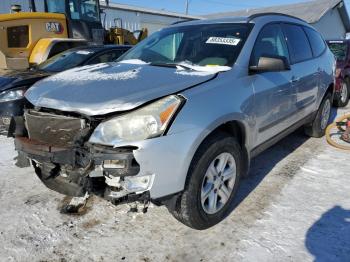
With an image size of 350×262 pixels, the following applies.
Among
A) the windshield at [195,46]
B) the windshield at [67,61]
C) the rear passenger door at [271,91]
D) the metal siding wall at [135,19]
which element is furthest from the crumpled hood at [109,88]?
the metal siding wall at [135,19]

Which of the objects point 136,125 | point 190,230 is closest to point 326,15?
point 190,230

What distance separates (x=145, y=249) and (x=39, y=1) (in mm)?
9199

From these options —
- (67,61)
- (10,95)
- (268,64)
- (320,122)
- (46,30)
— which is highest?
(268,64)

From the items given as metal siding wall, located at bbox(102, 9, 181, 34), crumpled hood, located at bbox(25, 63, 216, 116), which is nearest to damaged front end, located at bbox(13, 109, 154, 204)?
crumpled hood, located at bbox(25, 63, 216, 116)

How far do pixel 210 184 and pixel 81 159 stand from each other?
3.60 feet

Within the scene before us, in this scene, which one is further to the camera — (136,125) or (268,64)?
(268,64)

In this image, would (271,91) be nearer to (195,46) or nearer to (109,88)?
(195,46)

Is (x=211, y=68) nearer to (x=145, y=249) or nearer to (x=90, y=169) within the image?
(x=90, y=169)

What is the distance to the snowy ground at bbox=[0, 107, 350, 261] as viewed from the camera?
276 cm

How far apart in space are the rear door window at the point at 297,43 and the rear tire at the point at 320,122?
994mm

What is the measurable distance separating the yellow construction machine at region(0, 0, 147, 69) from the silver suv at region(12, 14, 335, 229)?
16.4ft

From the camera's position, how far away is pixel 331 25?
1153 inches

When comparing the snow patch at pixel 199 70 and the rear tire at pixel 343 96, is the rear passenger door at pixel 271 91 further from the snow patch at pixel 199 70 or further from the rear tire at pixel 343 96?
the rear tire at pixel 343 96

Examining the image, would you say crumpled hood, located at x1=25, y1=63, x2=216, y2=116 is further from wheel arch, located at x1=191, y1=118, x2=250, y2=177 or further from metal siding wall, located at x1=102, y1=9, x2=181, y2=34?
metal siding wall, located at x1=102, y1=9, x2=181, y2=34
